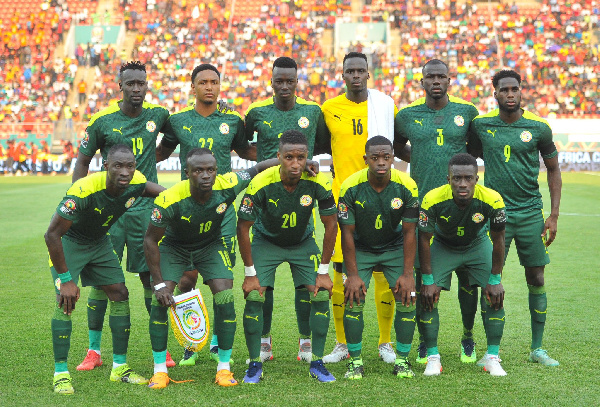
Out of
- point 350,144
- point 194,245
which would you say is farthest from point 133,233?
point 350,144

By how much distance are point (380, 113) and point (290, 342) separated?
8.25 feet

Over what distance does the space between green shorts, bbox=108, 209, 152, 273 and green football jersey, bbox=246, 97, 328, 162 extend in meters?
1.29

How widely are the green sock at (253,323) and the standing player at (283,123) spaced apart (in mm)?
552

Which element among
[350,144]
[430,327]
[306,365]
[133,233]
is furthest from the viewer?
[350,144]

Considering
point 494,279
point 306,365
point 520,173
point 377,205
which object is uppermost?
point 520,173

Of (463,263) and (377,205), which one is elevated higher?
(377,205)

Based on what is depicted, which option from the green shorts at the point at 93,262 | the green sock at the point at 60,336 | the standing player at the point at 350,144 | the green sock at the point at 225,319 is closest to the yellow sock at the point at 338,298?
the standing player at the point at 350,144

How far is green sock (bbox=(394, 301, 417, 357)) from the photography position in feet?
21.4

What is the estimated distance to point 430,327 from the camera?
6.57m

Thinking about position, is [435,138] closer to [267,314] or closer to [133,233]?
[267,314]

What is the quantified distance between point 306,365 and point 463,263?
1.70 meters

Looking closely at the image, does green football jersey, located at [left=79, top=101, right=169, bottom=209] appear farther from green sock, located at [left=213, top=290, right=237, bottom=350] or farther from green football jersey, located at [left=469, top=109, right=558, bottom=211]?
green football jersey, located at [left=469, top=109, right=558, bottom=211]

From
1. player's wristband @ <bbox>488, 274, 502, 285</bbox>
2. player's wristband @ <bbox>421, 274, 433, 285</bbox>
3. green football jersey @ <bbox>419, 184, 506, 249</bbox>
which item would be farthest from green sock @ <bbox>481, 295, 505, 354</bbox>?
green football jersey @ <bbox>419, 184, 506, 249</bbox>

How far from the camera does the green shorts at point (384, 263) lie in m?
6.64
